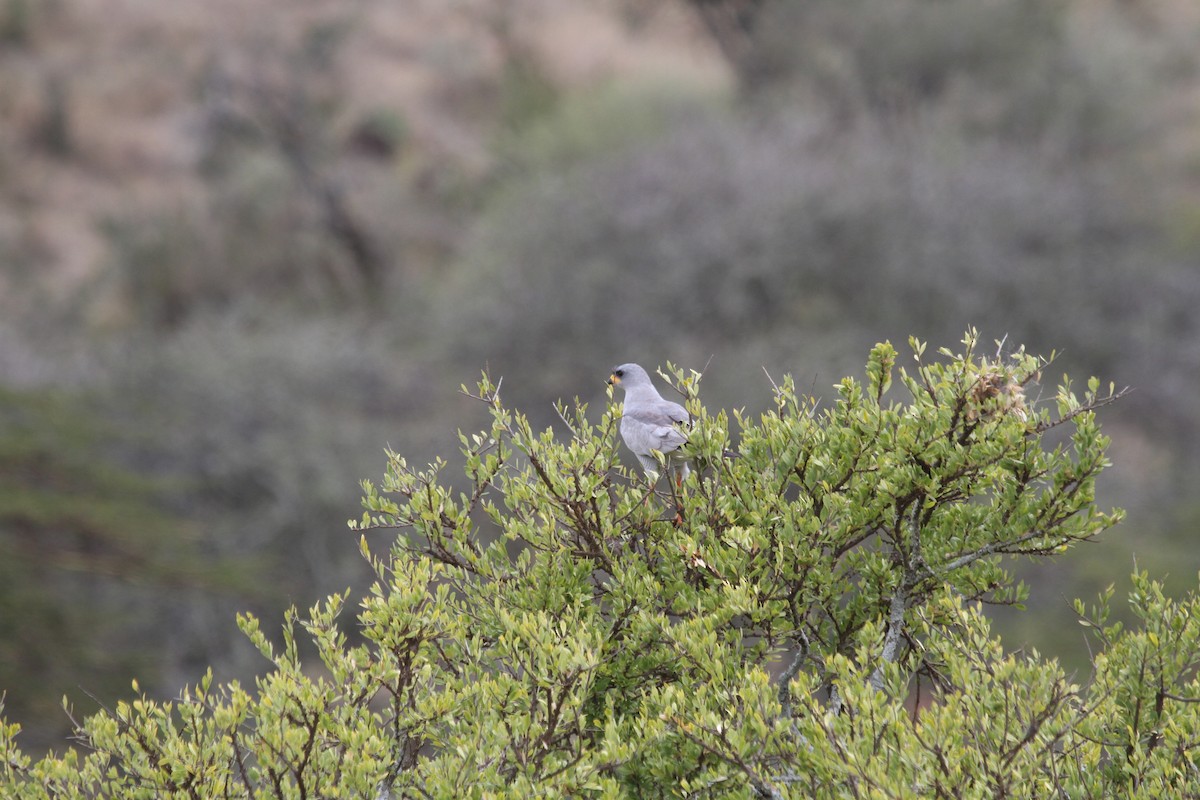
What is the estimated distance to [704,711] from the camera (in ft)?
16.1

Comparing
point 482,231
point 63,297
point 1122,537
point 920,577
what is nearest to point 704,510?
point 920,577

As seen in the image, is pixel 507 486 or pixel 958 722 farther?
pixel 507 486

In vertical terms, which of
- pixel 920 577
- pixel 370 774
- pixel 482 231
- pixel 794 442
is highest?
pixel 482 231

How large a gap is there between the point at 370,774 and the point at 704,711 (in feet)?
4.04

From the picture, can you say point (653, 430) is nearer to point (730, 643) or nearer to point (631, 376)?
point (631, 376)

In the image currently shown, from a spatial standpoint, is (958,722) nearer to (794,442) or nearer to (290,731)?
(794,442)

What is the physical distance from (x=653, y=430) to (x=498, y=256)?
2509 cm

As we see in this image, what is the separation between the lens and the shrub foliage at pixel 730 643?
485cm

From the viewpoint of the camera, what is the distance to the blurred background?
22016 mm

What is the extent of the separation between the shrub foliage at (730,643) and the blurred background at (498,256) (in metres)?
8.31

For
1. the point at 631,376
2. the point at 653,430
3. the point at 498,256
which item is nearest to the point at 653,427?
the point at 653,430

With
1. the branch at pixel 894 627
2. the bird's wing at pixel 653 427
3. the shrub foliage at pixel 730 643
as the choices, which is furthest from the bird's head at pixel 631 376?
the branch at pixel 894 627

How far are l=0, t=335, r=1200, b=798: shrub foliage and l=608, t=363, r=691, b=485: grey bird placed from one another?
33 cm

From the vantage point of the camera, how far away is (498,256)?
3128 centimetres
